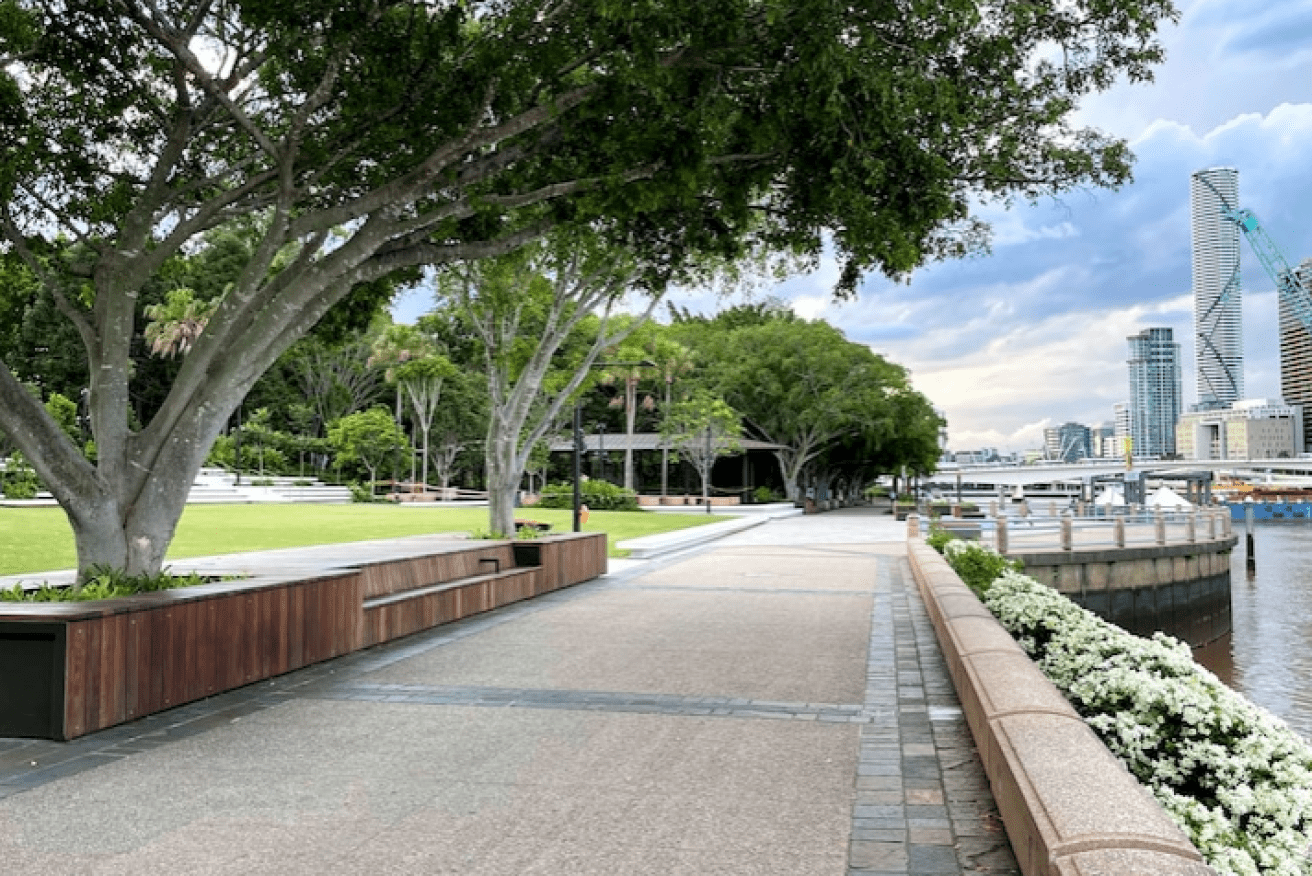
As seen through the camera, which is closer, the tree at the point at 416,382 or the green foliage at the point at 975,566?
the green foliage at the point at 975,566

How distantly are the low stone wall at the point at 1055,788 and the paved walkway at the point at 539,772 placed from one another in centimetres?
41

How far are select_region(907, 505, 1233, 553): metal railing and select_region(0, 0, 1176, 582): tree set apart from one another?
44.7ft

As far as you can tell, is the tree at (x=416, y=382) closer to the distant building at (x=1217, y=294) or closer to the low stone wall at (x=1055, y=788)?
the low stone wall at (x=1055, y=788)

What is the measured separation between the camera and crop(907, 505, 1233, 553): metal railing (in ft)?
76.3

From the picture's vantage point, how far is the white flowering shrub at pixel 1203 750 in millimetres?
4211

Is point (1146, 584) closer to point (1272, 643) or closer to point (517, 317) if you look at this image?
point (1272, 643)

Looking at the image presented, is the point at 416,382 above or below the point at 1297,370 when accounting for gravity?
below

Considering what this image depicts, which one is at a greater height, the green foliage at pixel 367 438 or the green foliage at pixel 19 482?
the green foliage at pixel 367 438

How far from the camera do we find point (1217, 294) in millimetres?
156000

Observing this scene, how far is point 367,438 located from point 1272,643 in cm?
4530

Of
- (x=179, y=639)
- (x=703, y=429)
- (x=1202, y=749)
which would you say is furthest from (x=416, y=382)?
(x=1202, y=749)

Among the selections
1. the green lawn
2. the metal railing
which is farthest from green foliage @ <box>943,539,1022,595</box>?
the green lawn

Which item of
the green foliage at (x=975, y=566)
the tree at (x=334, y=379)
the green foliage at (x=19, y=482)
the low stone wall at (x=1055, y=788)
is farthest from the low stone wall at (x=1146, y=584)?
the tree at (x=334, y=379)

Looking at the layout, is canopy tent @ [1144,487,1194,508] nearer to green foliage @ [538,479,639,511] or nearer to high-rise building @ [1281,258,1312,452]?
green foliage @ [538,479,639,511]
